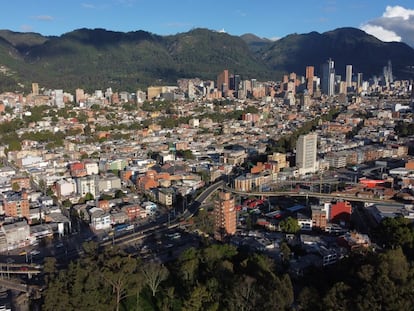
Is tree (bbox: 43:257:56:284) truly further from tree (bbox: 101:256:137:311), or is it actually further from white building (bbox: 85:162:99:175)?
white building (bbox: 85:162:99:175)

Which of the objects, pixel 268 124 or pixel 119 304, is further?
pixel 268 124

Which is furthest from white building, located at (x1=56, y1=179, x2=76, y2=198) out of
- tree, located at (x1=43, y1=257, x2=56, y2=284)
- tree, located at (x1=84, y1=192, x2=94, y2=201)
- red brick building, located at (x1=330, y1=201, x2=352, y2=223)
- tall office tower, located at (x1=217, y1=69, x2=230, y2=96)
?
tall office tower, located at (x1=217, y1=69, x2=230, y2=96)

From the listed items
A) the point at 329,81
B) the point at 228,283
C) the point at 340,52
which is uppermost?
the point at 340,52

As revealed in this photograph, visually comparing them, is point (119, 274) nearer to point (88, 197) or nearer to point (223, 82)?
point (88, 197)

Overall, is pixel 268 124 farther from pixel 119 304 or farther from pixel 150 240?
pixel 119 304

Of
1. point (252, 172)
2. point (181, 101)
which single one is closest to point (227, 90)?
point (181, 101)

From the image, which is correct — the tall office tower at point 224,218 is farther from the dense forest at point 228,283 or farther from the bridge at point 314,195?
the bridge at point 314,195

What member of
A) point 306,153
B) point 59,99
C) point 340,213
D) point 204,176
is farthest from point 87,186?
point 59,99
